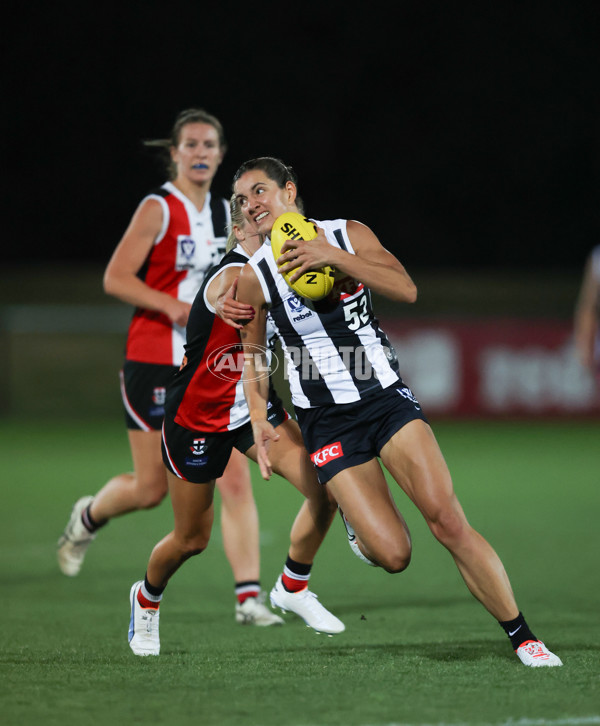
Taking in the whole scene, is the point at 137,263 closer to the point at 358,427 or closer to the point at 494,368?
the point at 358,427

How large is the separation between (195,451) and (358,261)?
1103mm

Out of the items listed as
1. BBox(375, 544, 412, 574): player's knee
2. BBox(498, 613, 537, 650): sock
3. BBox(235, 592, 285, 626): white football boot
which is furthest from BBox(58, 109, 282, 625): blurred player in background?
BBox(498, 613, 537, 650): sock

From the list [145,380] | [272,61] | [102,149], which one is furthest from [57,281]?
[145,380]

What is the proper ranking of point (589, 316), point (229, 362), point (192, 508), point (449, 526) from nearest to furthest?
point (449, 526)
point (192, 508)
point (229, 362)
point (589, 316)

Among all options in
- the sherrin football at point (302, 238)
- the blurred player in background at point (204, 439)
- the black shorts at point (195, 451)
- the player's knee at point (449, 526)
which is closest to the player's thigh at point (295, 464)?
the blurred player in background at point (204, 439)

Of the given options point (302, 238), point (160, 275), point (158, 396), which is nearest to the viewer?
point (302, 238)

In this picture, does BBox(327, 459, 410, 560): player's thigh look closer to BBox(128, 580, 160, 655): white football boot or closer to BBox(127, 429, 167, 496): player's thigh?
BBox(128, 580, 160, 655): white football boot

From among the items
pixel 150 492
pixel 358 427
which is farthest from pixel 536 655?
pixel 150 492

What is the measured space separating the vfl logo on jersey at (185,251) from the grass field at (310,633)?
1.78m

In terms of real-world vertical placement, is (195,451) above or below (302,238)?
below

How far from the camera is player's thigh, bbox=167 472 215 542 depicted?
15.2 ft

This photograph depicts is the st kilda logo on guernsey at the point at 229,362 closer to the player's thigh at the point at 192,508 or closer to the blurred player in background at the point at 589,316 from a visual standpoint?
the player's thigh at the point at 192,508

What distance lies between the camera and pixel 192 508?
15.2 feet

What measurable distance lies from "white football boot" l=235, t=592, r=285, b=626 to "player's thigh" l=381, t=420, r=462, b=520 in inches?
53.8
